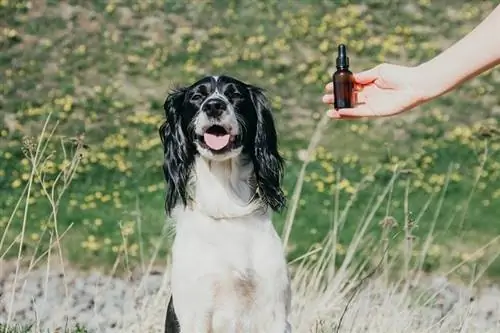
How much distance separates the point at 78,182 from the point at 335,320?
5467mm

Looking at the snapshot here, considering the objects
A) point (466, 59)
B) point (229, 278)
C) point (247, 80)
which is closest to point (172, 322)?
point (229, 278)

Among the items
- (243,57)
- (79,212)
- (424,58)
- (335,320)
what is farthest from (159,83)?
(335,320)

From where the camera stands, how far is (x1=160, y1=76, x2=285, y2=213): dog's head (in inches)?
172

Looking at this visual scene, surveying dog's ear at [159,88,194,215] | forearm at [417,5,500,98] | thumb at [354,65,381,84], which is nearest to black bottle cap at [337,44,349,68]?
thumb at [354,65,381,84]

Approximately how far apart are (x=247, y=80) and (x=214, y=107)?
357 inches

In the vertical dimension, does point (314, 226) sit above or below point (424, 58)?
below

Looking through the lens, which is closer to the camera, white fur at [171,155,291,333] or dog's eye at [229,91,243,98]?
white fur at [171,155,291,333]

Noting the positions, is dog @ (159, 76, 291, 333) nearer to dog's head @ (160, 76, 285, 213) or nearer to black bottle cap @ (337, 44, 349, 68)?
dog's head @ (160, 76, 285, 213)

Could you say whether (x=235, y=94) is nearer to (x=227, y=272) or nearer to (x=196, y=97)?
(x=196, y=97)

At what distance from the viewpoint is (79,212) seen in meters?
9.42

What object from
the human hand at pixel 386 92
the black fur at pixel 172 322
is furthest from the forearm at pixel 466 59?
the black fur at pixel 172 322

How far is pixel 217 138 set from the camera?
14.4 ft

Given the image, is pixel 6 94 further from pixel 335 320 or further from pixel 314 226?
pixel 335 320

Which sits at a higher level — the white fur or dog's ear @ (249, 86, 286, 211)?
dog's ear @ (249, 86, 286, 211)
